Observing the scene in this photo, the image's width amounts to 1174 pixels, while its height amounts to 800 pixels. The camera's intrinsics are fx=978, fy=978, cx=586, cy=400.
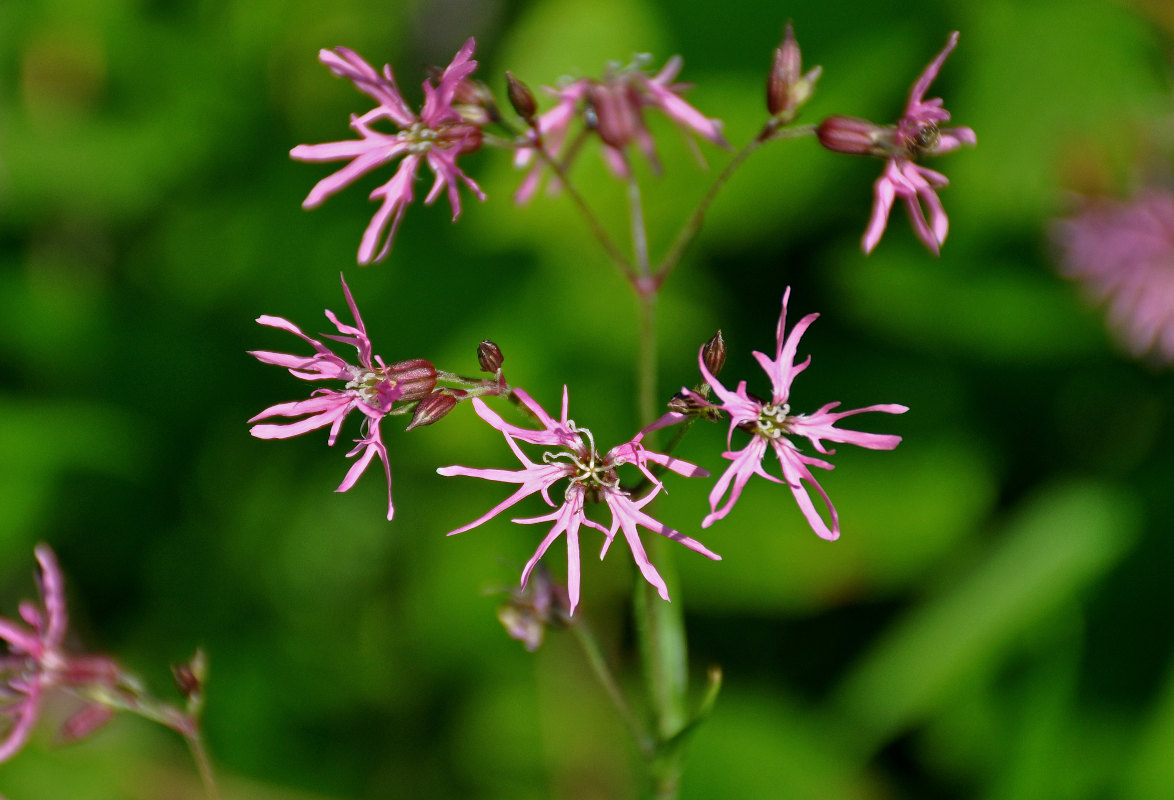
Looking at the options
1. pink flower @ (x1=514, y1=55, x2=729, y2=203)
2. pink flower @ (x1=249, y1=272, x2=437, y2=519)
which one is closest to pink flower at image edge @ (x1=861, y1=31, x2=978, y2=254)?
pink flower @ (x1=514, y1=55, x2=729, y2=203)

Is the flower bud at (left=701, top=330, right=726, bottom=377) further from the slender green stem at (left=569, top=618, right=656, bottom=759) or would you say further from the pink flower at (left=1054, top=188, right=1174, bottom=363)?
the pink flower at (left=1054, top=188, right=1174, bottom=363)

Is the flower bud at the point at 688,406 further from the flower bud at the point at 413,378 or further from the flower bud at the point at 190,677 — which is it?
the flower bud at the point at 190,677

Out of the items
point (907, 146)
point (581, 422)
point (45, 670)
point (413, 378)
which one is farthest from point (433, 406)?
point (581, 422)

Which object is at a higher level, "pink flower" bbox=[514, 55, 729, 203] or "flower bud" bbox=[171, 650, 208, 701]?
"pink flower" bbox=[514, 55, 729, 203]

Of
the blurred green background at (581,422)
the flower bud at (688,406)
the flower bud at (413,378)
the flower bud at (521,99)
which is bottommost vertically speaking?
the blurred green background at (581,422)

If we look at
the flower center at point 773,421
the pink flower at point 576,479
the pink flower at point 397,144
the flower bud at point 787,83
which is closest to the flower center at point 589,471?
the pink flower at point 576,479

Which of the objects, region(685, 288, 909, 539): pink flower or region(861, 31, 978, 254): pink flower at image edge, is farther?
region(861, 31, 978, 254): pink flower at image edge

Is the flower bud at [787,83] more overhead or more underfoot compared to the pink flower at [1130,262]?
more overhead
